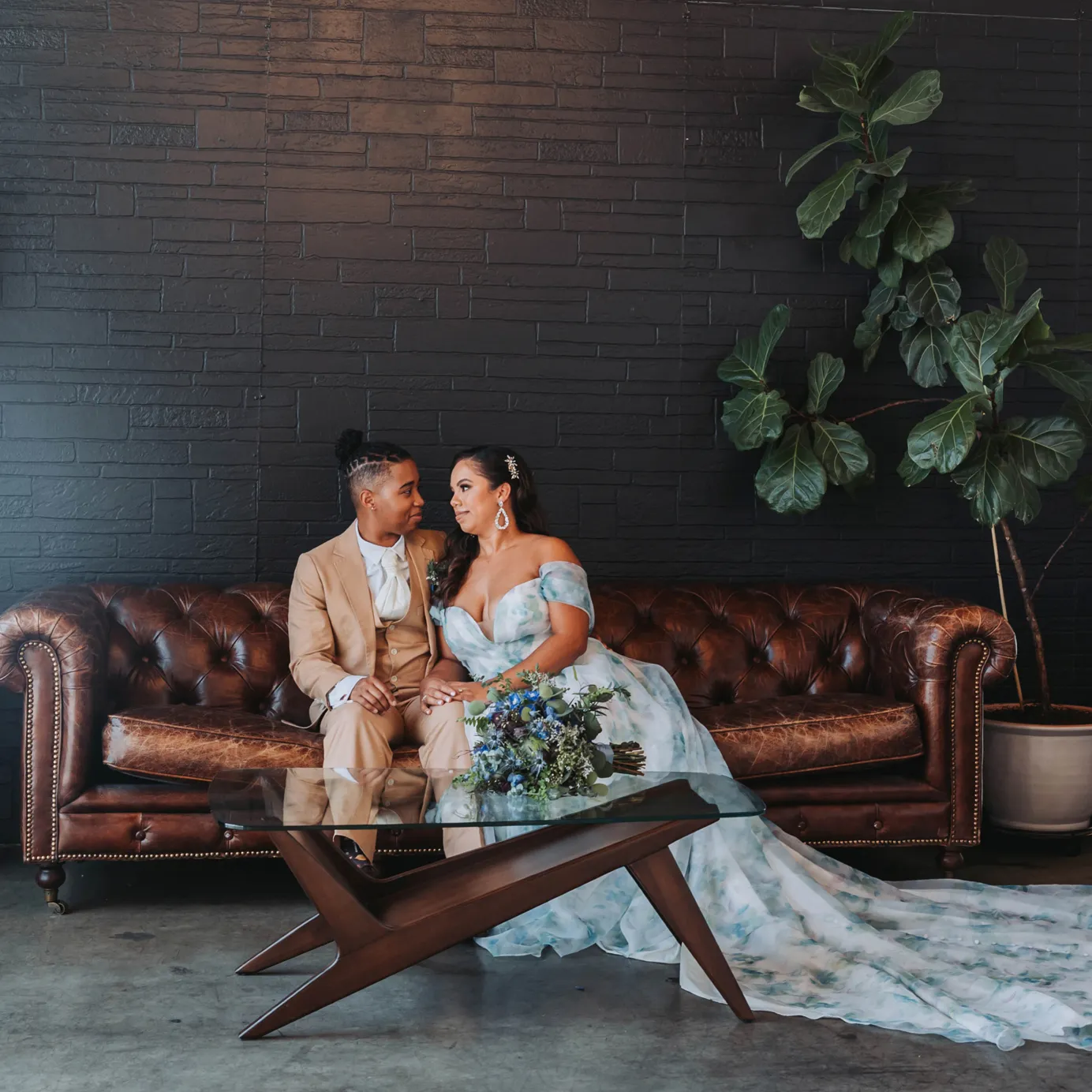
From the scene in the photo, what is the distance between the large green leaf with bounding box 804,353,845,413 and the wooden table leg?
7.07ft

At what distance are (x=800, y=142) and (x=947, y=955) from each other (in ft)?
9.90

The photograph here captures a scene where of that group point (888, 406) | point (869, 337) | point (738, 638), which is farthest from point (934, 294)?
point (738, 638)

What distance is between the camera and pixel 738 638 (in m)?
4.20

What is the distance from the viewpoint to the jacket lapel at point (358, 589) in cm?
381

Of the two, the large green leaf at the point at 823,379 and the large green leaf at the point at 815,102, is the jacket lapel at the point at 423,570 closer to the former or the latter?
the large green leaf at the point at 823,379

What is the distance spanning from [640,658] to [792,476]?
2.74ft

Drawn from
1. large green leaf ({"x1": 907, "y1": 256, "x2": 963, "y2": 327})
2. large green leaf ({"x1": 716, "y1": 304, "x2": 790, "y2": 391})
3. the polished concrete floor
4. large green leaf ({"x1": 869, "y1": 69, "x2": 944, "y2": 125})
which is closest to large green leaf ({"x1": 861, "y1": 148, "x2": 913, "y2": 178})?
large green leaf ({"x1": 869, "y1": 69, "x2": 944, "y2": 125})

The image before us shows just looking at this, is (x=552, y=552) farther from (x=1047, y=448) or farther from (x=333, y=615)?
(x=1047, y=448)

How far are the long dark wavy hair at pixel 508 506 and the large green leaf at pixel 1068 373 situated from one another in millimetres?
1774

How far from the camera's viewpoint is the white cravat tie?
3848 mm

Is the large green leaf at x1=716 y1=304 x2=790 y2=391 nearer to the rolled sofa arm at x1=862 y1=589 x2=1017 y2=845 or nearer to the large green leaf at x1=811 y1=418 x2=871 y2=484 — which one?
the large green leaf at x1=811 y1=418 x2=871 y2=484

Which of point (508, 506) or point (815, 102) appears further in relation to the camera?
point (815, 102)

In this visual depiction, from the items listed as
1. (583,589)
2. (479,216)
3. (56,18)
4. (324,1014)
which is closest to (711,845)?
(583,589)

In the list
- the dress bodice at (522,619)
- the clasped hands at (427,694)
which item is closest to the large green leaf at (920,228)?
the dress bodice at (522,619)
